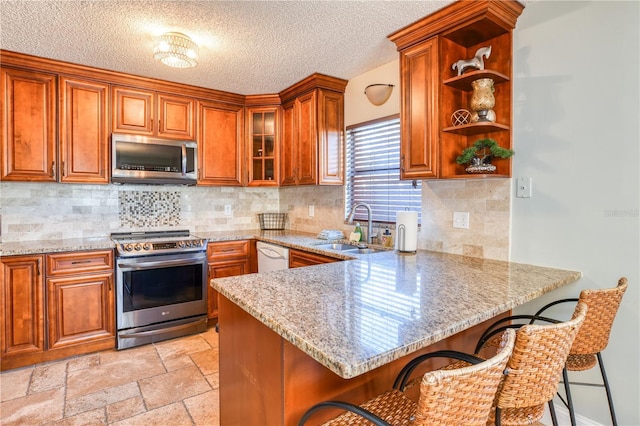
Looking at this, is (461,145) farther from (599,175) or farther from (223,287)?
(223,287)

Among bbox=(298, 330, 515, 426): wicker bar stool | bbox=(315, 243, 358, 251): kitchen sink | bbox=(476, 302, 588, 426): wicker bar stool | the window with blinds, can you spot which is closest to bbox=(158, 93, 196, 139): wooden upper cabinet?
the window with blinds

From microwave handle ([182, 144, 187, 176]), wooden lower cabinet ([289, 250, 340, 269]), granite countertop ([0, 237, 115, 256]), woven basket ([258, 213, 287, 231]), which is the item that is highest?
microwave handle ([182, 144, 187, 176])

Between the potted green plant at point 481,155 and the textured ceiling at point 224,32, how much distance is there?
0.86 meters

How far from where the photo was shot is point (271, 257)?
134 inches

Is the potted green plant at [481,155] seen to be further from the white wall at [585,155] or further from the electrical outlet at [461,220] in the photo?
the electrical outlet at [461,220]

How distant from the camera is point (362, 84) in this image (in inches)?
129

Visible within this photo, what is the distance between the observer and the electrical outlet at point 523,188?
2100mm

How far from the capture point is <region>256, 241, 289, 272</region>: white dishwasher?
3.24 metres

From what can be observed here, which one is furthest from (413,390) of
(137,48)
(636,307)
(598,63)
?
(137,48)

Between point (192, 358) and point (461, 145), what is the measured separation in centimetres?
263

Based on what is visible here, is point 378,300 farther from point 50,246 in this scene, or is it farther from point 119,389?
point 50,246

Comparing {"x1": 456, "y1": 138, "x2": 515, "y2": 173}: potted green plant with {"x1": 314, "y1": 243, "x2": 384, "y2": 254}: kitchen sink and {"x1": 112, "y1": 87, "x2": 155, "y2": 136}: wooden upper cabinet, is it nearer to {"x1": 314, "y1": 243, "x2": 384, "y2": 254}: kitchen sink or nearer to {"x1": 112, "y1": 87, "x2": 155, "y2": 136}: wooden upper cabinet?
{"x1": 314, "y1": 243, "x2": 384, "y2": 254}: kitchen sink

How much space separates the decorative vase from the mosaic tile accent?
3.10m

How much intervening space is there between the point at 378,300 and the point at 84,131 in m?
3.11
